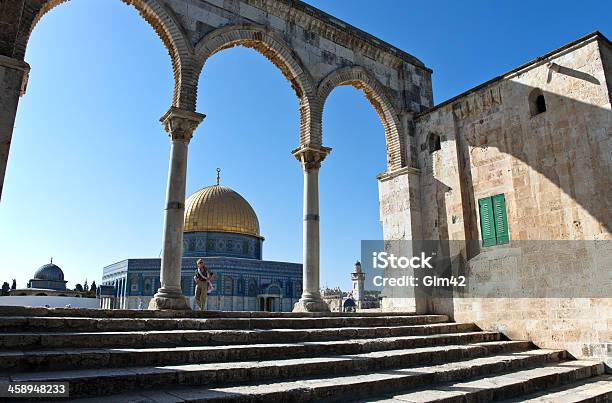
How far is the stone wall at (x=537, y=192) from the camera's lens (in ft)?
25.8

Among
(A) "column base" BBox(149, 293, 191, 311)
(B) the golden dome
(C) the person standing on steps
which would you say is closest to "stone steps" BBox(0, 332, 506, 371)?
(A) "column base" BBox(149, 293, 191, 311)

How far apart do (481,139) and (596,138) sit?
2476 mm

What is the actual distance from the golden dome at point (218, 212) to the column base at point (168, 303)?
2669cm

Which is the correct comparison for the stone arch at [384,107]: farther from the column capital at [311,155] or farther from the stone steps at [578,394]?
the stone steps at [578,394]

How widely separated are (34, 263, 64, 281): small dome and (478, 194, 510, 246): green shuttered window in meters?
44.5

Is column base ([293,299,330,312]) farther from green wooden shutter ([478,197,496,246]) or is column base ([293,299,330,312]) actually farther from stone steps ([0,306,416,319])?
green wooden shutter ([478,197,496,246])

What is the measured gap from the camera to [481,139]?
10141 mm

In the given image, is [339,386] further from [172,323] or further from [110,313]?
[110,313]

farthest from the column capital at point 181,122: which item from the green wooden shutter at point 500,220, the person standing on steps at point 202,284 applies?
the green wooden shutter at point 500,220

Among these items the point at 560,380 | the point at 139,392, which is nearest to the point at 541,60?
the point at 560,380

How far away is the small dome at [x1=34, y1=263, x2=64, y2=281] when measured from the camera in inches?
1688

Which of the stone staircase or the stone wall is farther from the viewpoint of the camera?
the stone wall

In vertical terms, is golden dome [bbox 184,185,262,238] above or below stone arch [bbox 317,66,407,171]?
above

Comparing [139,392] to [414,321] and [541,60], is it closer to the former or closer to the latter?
[414,321]
